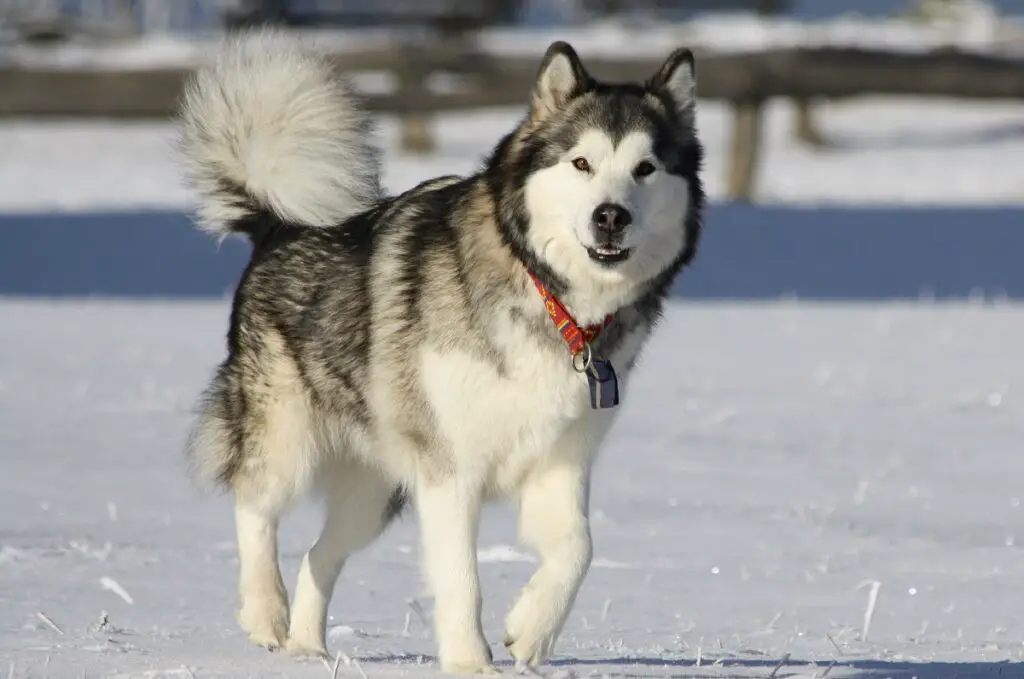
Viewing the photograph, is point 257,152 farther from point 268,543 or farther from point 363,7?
point 363,7

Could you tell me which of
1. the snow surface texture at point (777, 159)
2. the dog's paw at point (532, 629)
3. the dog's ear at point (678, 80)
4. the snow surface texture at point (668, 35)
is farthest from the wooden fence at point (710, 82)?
the dog's paw at point (532, 629)

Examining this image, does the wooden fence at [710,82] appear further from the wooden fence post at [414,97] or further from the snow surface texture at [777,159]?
the snow surface texture at [777,159]

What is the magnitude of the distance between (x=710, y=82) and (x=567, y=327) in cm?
964

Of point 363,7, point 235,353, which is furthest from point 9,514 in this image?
point 363,7

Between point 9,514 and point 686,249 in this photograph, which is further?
point 9,514

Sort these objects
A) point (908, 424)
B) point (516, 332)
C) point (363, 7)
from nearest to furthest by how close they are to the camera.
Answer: point (516, 332)
point (908, 424)
point (363, 7)

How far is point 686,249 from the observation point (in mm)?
4039

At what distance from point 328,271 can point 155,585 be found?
119 cm

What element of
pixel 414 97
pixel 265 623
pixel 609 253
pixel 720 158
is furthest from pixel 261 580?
pixel 720 158

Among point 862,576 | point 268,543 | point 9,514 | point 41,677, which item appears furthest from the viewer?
point 9,514

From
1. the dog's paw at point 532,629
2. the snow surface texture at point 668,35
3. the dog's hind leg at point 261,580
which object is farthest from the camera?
the snow surface texture at point 668,35

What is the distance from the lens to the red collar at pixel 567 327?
3854 mm

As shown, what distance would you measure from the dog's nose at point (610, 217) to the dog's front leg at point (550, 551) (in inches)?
21.9

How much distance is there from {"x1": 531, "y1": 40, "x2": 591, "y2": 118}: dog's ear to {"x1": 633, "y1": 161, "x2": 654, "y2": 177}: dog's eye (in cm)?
29
